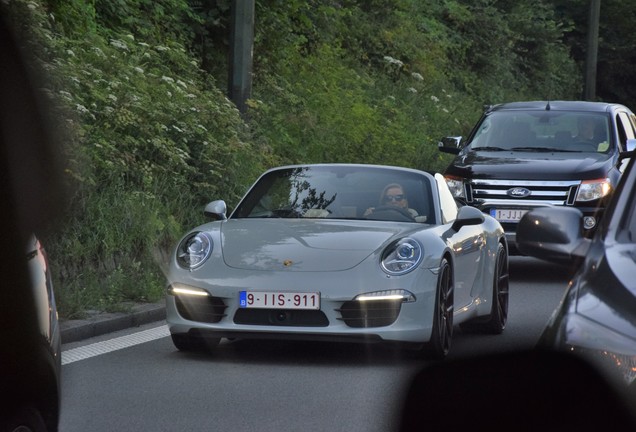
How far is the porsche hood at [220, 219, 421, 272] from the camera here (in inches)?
362

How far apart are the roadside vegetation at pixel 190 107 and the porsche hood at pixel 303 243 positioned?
1.70 m

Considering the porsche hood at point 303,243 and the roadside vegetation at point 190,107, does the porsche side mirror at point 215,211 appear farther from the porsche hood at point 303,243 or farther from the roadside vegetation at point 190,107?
the roadside vegetation at point 190,107

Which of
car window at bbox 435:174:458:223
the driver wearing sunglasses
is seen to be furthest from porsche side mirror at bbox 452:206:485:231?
the driver wearing sunglasses

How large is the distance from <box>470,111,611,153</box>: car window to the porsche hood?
707 cm

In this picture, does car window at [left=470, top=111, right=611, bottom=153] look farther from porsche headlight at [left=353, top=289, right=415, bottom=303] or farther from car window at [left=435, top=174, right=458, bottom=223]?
porsche headlight at [left=353, top=289, right=415, bottom=303]

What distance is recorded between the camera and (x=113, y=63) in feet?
53.6

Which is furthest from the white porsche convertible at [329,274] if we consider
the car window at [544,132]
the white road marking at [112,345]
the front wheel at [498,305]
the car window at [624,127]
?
the car window at [624,127]

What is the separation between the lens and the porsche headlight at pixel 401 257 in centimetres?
922

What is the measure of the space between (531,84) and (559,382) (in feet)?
133

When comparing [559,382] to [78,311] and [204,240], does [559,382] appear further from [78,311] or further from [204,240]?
[78,311]

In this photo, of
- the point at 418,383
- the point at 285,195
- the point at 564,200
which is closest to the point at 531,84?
the point at 564,200

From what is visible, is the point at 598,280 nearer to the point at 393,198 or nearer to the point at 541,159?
the point at 393,198

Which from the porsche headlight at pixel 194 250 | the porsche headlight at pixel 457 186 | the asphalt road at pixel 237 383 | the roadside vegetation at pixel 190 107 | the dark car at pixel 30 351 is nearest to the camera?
the dark car at pixel 30 351

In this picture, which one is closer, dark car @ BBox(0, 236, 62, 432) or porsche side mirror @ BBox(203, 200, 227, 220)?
dark car @ BBox(0, 236, 62, 432)
